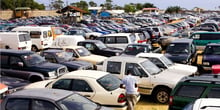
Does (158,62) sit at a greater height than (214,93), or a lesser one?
lesser

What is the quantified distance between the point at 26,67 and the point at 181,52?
27.0 ft

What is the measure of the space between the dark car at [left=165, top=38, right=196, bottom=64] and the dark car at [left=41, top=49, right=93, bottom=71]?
4260 millimetres

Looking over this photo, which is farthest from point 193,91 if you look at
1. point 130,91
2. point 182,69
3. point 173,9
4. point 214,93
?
point 173,9

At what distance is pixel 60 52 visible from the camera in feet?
55.2

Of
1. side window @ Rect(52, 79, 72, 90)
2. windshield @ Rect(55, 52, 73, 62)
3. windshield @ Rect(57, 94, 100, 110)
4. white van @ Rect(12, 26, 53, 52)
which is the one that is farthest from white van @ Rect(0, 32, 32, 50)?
windshield @ Rect(57, 94, 100, 110)

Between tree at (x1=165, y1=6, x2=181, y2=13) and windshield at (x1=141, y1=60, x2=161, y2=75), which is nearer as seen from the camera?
windshield at (x1=141, y1=60, x2=161, y2=75)

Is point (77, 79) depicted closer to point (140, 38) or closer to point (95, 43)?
point (95, 43)

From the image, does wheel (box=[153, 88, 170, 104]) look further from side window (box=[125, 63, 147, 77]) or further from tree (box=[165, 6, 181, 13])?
tree (box=[165, 6, 181, 13])

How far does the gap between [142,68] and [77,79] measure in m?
2.93

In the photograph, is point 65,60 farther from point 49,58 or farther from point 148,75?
point 148,75

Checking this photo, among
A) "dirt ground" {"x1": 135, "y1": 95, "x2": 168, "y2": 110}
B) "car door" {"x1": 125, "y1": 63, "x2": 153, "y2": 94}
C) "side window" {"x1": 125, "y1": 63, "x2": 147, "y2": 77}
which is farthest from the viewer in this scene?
"side window" {"x1": 125, "y1": 63, "x2": 147, "y2": 77}

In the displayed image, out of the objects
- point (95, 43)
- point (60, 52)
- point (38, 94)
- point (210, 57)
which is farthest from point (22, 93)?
point (95, 43)

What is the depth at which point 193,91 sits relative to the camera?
891cm

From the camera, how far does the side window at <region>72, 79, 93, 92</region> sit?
32.7 ft
